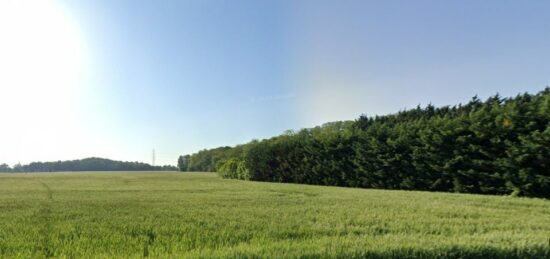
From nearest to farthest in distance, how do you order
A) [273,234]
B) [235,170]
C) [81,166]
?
[273,234], [235,170], [81,166]

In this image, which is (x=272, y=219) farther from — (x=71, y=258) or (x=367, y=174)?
(x=367, y=174)

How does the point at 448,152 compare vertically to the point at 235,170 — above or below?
above

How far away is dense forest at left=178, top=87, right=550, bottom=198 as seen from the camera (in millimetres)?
19875

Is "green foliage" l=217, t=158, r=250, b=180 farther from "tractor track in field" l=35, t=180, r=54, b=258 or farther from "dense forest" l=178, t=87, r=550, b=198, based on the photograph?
"tractor track in field" l=35, t=180, r=54, b=258

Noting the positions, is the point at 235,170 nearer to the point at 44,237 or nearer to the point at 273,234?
the point at 44,237

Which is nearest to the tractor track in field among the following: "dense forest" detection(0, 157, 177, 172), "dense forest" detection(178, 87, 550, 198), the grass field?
the grass field

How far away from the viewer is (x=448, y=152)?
25.0m

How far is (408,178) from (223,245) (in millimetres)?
23668

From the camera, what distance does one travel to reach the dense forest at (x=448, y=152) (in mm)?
19875

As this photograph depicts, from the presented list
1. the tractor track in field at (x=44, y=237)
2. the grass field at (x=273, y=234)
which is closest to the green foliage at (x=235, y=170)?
the tractor track in field at (x=44, y=237)

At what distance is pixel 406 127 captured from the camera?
29062 millimetres

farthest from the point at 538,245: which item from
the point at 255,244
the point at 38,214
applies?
the point at 38,214

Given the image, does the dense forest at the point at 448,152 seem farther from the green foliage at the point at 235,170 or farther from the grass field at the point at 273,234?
the green foliage at the point at 235,170

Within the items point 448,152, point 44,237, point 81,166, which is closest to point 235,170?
point 448,152
